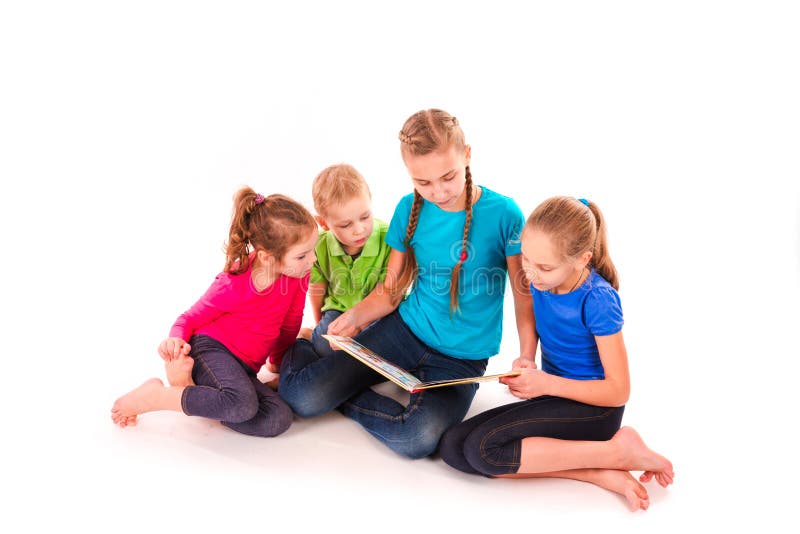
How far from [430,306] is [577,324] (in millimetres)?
538

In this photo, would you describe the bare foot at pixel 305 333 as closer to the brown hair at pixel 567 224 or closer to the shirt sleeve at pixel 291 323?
the shirt sleeve at pixel 291 323

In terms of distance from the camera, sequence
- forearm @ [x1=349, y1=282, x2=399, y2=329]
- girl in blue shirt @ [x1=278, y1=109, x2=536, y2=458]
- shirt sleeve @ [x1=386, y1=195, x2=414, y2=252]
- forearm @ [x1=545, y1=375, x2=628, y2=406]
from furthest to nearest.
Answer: forearm @ [x1=349, y1=282, x2=399, y2=329], shirt sleeve @ [x1=386, y1=195, x2=414, y2=252], girl in blue shirt @ [x1=278, y1=109, x2=536, y2=458], forearm @ [x1=545, y1=375, x2=628, y2=406]

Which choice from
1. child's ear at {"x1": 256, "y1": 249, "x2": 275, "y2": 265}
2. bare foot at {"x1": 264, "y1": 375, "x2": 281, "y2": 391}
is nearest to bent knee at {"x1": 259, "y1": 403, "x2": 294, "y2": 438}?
bare foot at {"x1": 264, "y1": 375, "x2": 281, "y2": 391}

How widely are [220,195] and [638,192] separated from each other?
7.63 ft

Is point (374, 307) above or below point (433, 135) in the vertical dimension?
below

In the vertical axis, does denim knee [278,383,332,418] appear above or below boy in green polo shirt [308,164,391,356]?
below

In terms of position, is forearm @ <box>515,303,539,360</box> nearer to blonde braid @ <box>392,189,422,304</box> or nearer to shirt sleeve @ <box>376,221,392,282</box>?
blonde braid @ <box>392,189,422,304</box>

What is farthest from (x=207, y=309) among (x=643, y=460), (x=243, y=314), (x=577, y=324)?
(x=643, y=460)

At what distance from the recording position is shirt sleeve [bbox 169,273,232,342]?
8.50 feet

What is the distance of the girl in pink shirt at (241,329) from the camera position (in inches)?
97.7

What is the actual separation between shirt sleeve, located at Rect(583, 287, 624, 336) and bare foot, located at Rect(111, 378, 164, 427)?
138cm

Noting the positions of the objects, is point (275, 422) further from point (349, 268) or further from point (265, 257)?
point (349, 268)

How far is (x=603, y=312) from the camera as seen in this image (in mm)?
2203

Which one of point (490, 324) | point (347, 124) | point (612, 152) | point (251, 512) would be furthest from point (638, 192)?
point (251, 512)
